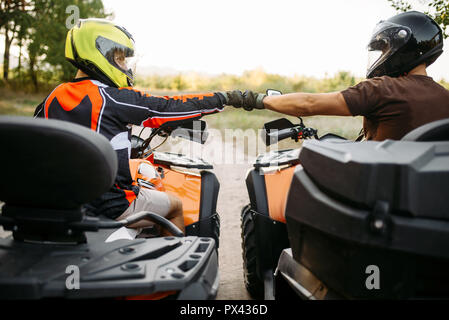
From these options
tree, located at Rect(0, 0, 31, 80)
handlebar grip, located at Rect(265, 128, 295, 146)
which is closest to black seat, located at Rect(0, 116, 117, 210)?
handlebar grip, located at Rect(265, 128, 295, 146)

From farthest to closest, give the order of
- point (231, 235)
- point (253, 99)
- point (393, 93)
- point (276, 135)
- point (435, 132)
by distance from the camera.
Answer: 1. point (231, 235)
2. point (276, 135)
3. point (253, 99)
4. point (393, 93)
5. point (435, 132)

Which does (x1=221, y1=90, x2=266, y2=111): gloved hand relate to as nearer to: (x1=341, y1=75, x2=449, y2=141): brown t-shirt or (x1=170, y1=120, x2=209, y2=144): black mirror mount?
(x1=170, y1=120, x2=209, y2=144): black mirror mount

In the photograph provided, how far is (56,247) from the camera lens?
149cm

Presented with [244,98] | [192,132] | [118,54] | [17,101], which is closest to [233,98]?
[244,98]

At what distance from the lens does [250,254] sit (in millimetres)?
2791

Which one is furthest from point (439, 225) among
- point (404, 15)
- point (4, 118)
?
point (404, 15)

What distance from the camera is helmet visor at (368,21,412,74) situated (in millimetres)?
2209

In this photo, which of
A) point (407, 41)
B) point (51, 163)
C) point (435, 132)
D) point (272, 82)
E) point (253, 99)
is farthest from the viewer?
point (272, 82)

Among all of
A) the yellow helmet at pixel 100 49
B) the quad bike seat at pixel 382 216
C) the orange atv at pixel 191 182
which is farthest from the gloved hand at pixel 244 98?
the quad bike seat at pixel 382 216

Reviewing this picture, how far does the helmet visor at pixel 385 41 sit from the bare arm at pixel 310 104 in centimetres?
49

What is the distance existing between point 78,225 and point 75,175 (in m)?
0.24

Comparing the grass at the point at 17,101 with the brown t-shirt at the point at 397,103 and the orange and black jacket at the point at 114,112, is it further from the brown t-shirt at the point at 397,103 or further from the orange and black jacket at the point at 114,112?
the brown t-shirt at the point at 397,103

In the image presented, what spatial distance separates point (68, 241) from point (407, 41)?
2.07 m

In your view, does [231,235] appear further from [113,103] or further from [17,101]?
[17,101]
